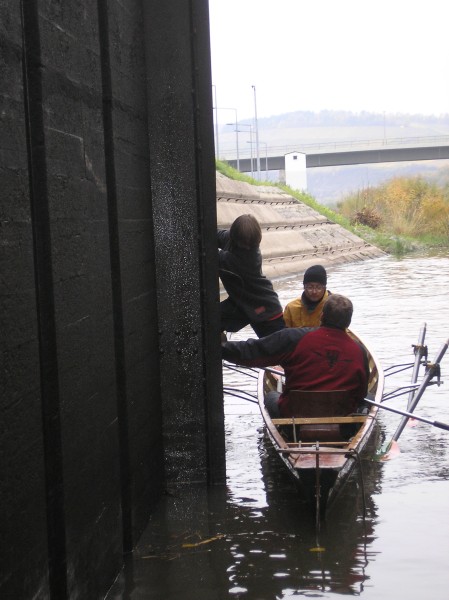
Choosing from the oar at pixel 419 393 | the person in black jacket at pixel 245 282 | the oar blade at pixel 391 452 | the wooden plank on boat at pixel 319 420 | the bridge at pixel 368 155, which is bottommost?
the oar blade at pixel 391 452

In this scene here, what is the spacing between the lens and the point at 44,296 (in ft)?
15.7

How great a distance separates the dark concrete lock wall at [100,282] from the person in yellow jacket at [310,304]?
1846 millimetres

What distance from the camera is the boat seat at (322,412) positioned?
778 centimetres

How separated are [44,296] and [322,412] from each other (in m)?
3.59

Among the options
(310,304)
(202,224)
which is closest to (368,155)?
(310,304)

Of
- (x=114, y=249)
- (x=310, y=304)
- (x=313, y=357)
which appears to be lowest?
(x=313, y=357)

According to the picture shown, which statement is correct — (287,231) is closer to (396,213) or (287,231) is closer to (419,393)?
(396,213)

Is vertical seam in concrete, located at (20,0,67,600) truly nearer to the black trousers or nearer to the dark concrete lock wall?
the dark concrete lock wall

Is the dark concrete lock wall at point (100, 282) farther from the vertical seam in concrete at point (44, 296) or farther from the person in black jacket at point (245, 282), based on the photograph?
the person in black jacket at point (245, 282)

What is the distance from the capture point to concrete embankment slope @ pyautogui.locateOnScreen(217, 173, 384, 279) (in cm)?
A: 3284

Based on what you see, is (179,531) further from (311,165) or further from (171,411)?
(311,165)

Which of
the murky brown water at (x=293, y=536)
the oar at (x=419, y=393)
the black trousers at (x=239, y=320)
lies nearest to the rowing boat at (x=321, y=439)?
the murky brown water at (x=293, y=536)

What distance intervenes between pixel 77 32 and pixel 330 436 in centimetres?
354

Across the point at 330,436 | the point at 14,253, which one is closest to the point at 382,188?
the point at 330,436
